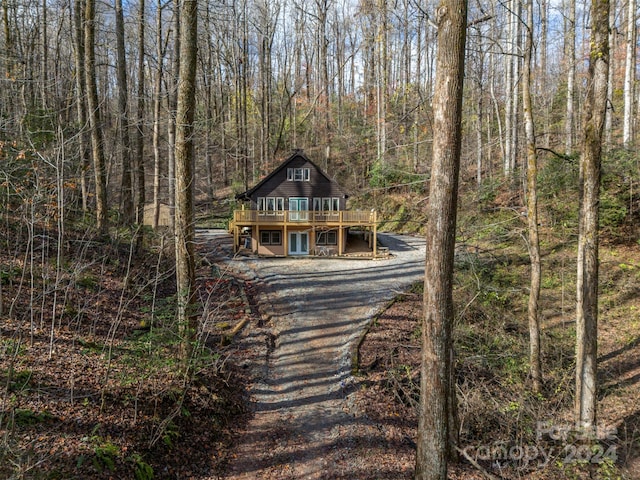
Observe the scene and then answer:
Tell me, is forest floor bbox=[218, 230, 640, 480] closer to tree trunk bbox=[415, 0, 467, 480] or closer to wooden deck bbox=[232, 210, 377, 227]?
tree trunk bbox=[415, 0, 467, 480]

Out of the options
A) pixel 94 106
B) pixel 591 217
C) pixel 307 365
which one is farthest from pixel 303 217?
pixel 591 217

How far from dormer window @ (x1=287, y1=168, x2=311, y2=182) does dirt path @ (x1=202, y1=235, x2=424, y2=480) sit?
660 cm

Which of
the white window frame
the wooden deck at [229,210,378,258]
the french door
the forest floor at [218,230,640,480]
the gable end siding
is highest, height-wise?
the gable end siding

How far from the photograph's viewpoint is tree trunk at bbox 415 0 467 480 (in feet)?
14.4

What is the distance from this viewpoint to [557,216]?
15797 mm

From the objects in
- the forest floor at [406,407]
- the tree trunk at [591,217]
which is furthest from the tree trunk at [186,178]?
the tree trunk at [591,217]

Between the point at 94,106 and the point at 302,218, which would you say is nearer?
the point at 94,106

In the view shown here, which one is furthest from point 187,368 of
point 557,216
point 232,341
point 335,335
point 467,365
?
point 557,216

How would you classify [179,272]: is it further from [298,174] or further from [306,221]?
[298,174]

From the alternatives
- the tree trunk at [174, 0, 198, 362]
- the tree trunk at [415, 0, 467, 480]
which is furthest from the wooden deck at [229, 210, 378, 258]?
the tree trunk at [415, 0, 467, 480]

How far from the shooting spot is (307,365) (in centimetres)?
867

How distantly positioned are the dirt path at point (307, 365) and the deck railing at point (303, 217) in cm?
361

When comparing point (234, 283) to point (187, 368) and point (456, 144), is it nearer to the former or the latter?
point (187, 368)

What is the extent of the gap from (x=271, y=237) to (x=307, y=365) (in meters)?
13.0
